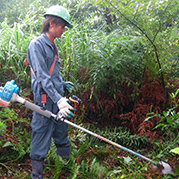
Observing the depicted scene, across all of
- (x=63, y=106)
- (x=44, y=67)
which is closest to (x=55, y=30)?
(x=44, y=67)

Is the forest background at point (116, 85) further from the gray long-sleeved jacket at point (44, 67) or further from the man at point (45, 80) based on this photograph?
the gray long-sleeved jacket at point (44, 67)

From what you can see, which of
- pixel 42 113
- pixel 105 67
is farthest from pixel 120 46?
pixel 42 113

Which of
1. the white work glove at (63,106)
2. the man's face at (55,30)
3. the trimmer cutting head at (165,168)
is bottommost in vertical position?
the trimmer cutting head at (165,168)

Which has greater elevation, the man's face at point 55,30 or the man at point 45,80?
the man's face at point 55,30

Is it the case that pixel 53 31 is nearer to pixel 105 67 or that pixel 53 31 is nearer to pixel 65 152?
pixel 105 67

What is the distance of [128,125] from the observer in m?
3.27

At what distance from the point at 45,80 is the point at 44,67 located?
0.55 feet

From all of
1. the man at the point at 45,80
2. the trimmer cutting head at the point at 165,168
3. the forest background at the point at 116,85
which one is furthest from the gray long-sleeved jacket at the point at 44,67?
the trimmer cutting head at the point at 165,168

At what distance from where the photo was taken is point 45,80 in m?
2.00

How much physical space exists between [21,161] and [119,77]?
2.03 meters

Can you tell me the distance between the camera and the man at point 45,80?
2037 millimetres

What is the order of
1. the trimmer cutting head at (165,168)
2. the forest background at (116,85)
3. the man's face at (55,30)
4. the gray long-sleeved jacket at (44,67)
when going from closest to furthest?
the gray long-sleeved jacket at (44,67)
the man's face at (55,30)
the trimmer cutting head at (165,168)
the forest background at (116,85)

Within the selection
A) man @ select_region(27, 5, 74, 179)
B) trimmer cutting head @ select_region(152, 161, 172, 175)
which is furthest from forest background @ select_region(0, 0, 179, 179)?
man @ select_region(27, 5, 74, 179)

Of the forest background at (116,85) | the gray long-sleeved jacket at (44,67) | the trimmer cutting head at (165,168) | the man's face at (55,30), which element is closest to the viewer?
the gray long-sleeved jacket at (44,67)
